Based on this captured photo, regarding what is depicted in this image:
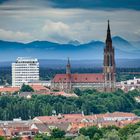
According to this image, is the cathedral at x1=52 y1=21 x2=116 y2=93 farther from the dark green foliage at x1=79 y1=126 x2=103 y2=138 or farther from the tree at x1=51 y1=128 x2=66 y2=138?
the dark green foliage at x1=79 y1=126 x2=103 y2=138

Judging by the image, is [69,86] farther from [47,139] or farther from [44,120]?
[47,139]

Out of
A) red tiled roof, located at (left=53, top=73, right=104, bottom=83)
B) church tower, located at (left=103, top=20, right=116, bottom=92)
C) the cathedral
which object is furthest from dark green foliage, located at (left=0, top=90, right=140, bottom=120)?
red tiled roof, located at (left=53, top=73, right=104, bottom=83)

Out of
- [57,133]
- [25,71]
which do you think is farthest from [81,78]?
[57,133]

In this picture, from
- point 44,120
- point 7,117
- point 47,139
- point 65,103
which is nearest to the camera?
point 47,139

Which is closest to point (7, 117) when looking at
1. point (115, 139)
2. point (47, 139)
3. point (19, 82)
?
point (47, 139)

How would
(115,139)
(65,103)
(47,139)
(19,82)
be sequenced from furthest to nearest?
(19,82) → (65,103) → (47,139) → (115,139)

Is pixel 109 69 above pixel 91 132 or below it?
above

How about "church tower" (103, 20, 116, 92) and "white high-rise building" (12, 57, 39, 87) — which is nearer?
"church tower" (103, 20, 116, 92)

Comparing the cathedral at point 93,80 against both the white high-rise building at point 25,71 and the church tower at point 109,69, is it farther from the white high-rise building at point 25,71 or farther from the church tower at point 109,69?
the white high-rise building at point 25,71

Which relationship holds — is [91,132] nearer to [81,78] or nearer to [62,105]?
[62,105]
